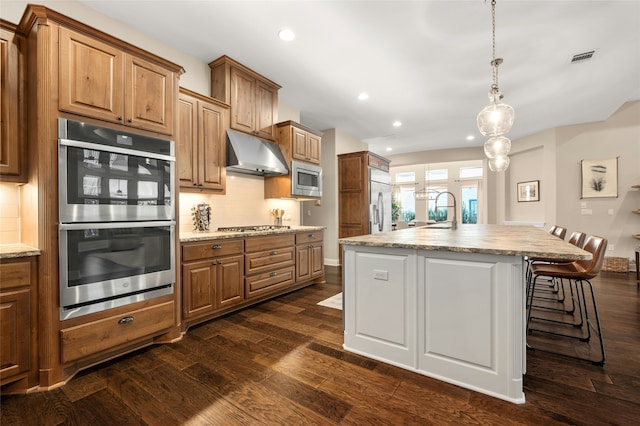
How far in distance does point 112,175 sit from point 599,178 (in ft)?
25.4

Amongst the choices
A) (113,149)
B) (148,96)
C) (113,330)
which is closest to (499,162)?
(148,96)

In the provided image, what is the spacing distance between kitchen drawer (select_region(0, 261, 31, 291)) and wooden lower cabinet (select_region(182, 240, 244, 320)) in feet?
3.25

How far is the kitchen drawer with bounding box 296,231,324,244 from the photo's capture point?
13.0 ft

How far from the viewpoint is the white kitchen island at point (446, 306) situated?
1627 mm

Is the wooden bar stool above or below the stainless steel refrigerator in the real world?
below

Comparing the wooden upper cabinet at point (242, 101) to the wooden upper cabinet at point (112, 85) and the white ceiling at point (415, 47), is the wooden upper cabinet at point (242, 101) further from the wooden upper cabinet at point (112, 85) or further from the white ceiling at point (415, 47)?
the wooden upper cabinet at point (112, 85)

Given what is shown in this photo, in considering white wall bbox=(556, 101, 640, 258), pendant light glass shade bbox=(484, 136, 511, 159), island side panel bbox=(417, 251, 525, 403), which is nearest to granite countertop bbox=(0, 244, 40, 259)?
island side panel bbox=(417, 251, 525, 403)

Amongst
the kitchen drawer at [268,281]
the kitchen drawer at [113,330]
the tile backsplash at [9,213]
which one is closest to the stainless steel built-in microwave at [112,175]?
the tile backsplash at [9,213]

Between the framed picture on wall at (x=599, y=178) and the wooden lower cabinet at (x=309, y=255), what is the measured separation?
215 inches

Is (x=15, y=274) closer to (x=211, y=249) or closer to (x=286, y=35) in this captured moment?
(x=211, y=249)

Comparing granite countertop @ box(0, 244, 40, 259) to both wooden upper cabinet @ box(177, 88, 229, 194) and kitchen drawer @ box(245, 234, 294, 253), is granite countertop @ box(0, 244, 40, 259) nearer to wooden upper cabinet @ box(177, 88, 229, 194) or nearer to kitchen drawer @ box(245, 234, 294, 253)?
wooden upper cabinet @ box(177, 88, 229, 194)

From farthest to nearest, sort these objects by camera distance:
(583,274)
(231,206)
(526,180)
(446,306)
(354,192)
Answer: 1. (526,180)
2. (354,192)
3. (231,206)
4. (583,274)
5. (446,306)

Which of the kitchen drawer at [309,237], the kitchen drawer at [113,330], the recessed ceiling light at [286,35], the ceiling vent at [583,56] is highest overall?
the recessed ceiling light at [286,35]

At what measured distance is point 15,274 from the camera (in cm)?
171
